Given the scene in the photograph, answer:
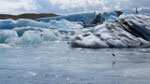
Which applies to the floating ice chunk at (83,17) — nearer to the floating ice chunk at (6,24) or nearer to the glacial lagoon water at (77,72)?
the floating ice chunk at (6,24)

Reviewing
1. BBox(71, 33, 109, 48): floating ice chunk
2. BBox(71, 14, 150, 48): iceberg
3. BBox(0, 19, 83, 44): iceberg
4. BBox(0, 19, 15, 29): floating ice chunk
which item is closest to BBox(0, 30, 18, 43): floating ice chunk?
BBox(0, 19, 83, 44): iceberg

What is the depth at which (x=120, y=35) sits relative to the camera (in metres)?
15.6

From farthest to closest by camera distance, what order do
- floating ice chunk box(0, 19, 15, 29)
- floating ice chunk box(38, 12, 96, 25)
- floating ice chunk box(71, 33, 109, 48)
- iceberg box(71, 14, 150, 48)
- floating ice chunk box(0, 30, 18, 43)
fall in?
floating ice chunk box(38, 12, 96, 25)
floating ice chunk box(0, 19, 15, 29)
floating ice chunk box(0, 30, 18, 43)
iceberg box(71, 14, 150, 48)
floating ice chunk box(71, 33, 109, 48)

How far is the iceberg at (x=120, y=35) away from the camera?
15.0 meters

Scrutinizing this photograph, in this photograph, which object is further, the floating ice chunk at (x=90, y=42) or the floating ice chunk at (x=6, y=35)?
the floating ice chunk at (x=6, y=35)

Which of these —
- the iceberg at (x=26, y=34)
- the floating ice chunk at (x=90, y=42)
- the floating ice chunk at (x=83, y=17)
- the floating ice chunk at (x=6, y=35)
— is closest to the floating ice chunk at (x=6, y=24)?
the iceberg at (x=26, y=34)

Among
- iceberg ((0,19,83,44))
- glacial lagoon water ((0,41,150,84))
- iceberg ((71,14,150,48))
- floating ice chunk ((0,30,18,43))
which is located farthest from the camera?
floating ice chunk ((0,30,18,43))

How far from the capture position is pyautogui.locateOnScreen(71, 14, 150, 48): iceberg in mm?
15031

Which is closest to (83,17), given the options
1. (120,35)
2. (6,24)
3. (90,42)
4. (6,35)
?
(6,24)

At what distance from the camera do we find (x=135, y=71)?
8.38 metres

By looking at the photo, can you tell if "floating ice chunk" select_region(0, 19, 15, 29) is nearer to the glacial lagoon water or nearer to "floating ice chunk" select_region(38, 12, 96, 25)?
"floating ice chunk" select_region(38, 12, 96, 25)

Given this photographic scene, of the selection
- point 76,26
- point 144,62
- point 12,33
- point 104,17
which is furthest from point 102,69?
point 104,17

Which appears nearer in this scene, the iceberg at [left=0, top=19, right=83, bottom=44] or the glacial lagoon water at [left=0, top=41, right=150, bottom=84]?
the glacial lagoon water at [left=0, top=41, right=150, bottom=84]

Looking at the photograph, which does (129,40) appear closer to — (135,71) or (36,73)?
(135,71)
